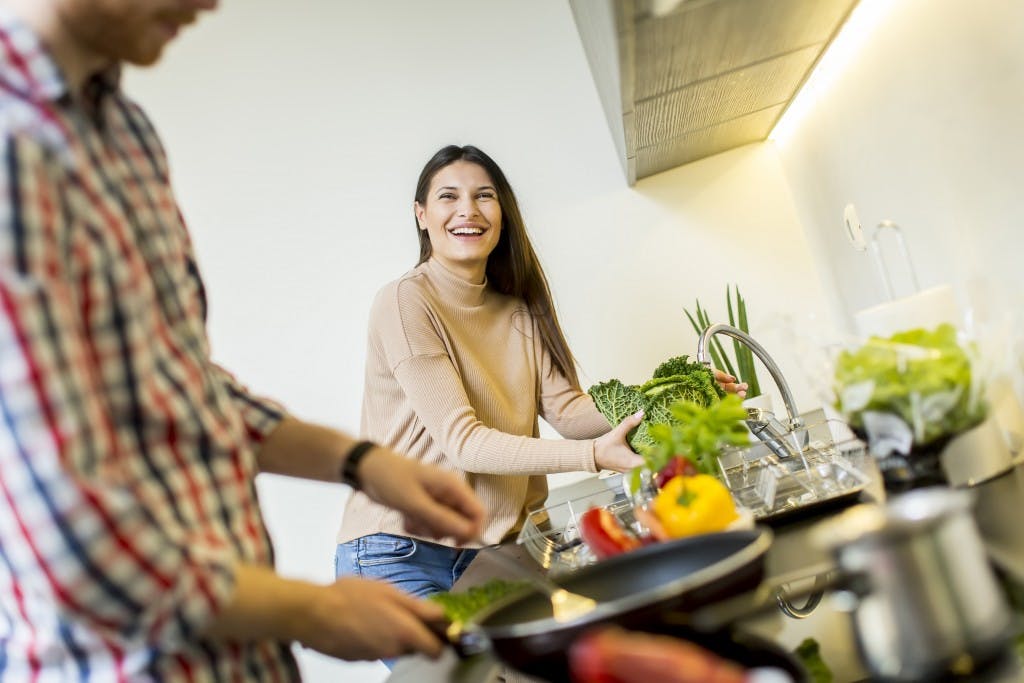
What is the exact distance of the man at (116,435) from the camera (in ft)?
2.09

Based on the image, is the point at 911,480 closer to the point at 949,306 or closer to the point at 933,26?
the point at 949,306

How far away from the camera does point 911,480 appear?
3.17ft

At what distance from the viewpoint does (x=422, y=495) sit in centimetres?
93

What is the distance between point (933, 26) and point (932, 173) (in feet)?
1.03

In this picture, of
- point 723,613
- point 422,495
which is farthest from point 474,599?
point 723,613

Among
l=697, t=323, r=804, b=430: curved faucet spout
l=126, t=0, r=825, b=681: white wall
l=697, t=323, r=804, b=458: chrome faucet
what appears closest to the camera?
l=697, t=323, r=804, b=458: chrome faucet

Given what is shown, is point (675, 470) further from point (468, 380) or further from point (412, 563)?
point (468, 380)

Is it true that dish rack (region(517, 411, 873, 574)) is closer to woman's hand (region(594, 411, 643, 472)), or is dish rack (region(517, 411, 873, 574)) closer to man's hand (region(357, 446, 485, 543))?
woman's hand (region(594, 411, 643, 472))

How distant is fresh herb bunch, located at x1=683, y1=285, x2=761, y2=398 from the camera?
2879 millimetres

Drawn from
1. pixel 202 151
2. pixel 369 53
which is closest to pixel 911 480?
pixel 369 53

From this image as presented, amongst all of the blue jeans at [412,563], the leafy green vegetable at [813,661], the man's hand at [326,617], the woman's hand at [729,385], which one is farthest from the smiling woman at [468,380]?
the man's hand at [326,617]

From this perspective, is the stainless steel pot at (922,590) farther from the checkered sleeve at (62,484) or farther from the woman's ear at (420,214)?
the woman's ear at (420,214)

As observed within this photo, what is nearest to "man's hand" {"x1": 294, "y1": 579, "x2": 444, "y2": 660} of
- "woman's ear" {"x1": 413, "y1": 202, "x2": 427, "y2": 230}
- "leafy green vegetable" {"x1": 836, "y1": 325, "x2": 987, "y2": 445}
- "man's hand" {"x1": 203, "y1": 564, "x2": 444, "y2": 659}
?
"man's hand" {"x1": 203, "y1": 564, "x2": 444, "y2": 659}

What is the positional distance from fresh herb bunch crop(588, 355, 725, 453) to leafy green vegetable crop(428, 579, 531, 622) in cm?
86
